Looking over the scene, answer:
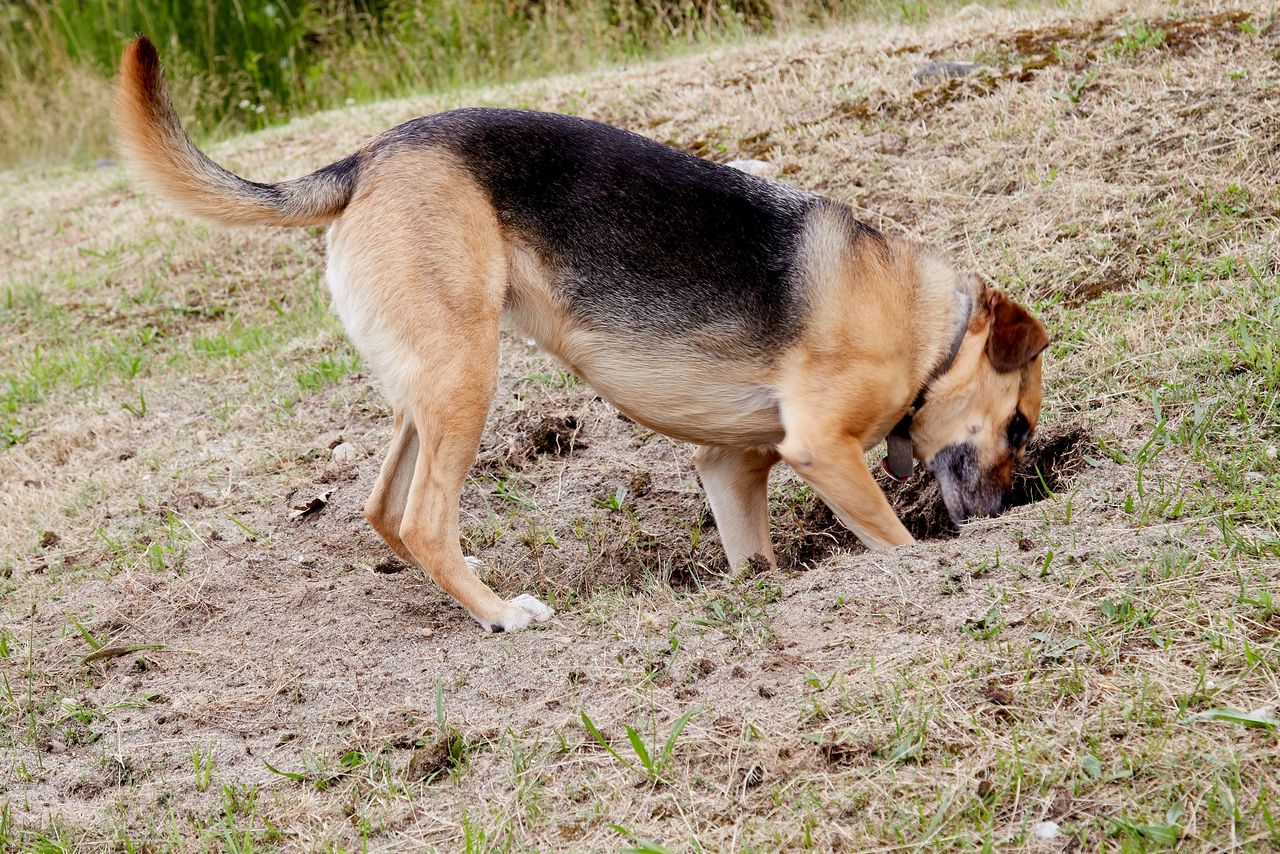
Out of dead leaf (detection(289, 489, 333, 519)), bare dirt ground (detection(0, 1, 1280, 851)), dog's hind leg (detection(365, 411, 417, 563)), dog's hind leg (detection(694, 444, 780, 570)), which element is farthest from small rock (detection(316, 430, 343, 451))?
dog's hind leg (detection(694, 444, 780, 570))

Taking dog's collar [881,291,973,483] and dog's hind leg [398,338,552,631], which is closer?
dog's hind leg [398,338,552,631]

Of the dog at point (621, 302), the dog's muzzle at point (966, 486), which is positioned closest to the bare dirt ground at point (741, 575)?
the dog's muzzle at point (966, 486)

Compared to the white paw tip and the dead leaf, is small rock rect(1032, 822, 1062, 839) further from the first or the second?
the dead leaf

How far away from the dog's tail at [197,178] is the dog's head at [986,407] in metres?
2.21

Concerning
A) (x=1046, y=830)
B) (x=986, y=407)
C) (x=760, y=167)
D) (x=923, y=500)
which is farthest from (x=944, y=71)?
(x=1046, y=830)

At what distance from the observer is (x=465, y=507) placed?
4.93m

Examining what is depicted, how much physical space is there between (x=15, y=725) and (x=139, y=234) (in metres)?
5.50

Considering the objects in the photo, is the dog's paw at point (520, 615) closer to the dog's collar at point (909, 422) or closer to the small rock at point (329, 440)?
the dog's collar at point (909, 422)

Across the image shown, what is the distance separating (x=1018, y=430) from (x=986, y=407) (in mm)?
147

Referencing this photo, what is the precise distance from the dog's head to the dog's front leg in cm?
36

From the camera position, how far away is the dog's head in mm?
4176

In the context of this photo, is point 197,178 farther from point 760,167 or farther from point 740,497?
point 760,167

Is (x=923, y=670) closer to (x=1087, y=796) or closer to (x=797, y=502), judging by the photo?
(x=1087, y=796)

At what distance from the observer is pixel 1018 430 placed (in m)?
4.23
